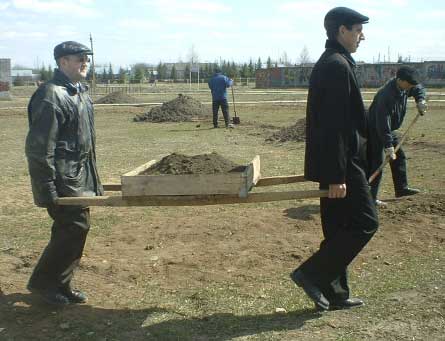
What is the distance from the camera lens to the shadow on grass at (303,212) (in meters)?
7.42

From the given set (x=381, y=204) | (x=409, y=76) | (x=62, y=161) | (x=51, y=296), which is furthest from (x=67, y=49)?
(x=381, y=204)

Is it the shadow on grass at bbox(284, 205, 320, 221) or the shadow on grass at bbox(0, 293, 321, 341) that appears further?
Answer: the shadow on grass at bbox(284, 205, 320, 221)

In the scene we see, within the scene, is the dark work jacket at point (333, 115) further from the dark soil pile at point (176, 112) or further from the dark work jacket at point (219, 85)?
the dark soil pile at point (176, 112)

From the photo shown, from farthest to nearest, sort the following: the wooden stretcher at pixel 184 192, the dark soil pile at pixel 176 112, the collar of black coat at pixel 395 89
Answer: the dark soil pile at pixel 176 112
the collar of black coat at pixel 395 89
the wooden stretcher at pixel 184 192

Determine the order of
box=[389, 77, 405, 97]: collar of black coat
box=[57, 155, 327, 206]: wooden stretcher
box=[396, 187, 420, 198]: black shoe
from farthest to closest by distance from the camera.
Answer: box=[396, 187, 420, 198]: black shoe
box=[389, 77, 405, 97]: collar of black coat
box=[57, 155, 327, 206]: wooden stretcher

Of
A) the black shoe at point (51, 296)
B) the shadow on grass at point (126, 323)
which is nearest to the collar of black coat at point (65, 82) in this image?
the black shoe at point (51, 296)

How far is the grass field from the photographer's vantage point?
426cm

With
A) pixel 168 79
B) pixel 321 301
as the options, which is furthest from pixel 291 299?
pixel 168 79

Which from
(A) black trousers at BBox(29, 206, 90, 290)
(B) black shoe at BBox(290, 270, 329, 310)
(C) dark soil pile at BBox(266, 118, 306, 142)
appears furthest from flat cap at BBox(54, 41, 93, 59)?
(C) dark soil pile at BBox(266, 118, 306, 142)

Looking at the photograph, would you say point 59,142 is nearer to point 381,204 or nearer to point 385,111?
point 385,111

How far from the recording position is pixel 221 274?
5.46 metres

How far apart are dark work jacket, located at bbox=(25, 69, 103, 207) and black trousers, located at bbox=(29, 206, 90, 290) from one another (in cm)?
16

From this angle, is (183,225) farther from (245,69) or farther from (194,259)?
(245,69)

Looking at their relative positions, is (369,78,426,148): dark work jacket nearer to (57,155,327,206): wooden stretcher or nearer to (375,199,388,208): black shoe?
(375,199,388,208): black shoe
